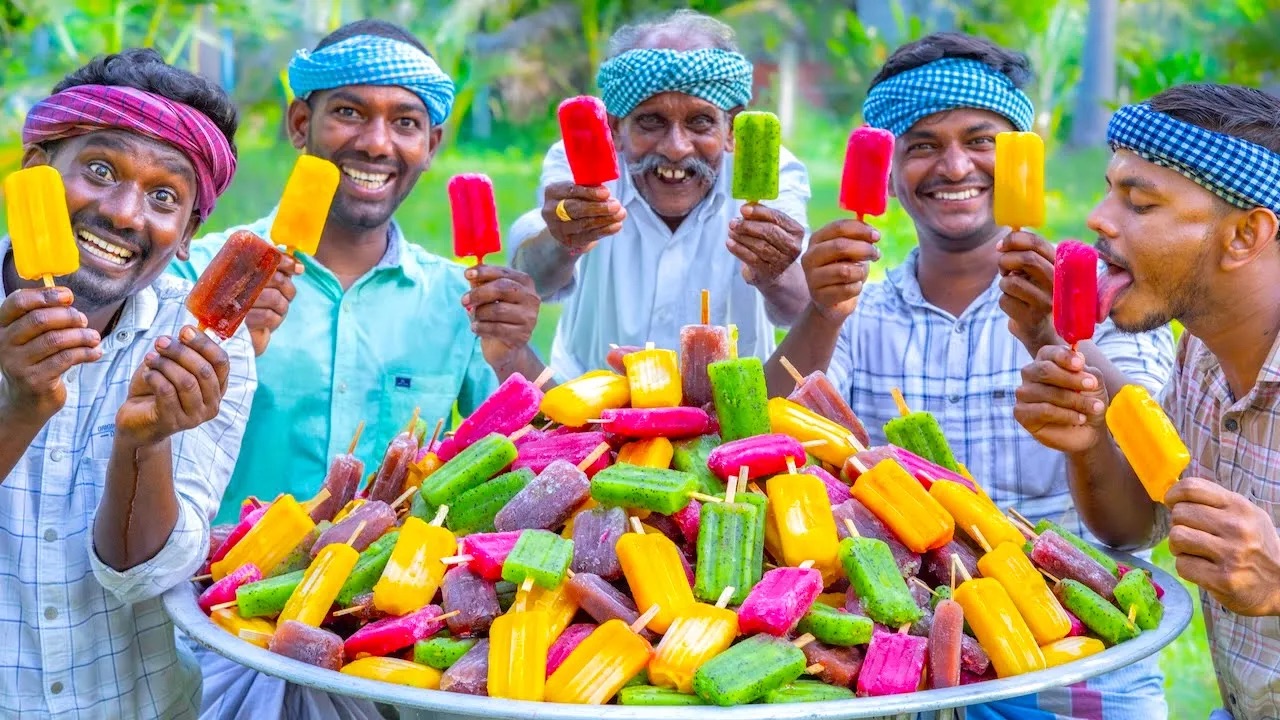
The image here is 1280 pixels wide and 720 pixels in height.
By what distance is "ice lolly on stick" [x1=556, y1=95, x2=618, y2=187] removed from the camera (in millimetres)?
3664

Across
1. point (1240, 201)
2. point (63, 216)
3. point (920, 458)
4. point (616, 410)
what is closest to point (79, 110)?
point (63, 216)

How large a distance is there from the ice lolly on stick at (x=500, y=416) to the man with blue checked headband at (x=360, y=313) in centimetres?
82

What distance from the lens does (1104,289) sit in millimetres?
3076

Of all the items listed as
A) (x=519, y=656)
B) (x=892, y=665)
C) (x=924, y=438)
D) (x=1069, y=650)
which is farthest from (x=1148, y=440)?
(x=519, y=656)

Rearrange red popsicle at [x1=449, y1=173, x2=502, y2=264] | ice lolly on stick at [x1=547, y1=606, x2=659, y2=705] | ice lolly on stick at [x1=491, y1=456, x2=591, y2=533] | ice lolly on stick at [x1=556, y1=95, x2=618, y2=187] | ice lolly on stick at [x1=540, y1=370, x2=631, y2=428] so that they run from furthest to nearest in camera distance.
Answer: red popsicle at [x1=449, y1=173, x2=502, y2=264] < ice lolly on stick at [x1=556, y1=95, x2=618, y2=187] < ice lolly on stick at [x1=540, y1=370, x2=631, y2=428] < ice lolly on stick at [x1=491, y1=456, x2=591, y2=533] < ice lolly on stick at [x1=547, y1=606, x2=659, y2=705]

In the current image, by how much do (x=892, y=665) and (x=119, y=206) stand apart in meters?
2.12

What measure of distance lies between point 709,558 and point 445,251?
457 inches

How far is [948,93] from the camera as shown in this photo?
404 cm

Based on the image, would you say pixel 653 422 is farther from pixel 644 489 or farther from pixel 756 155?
pixel 756 155

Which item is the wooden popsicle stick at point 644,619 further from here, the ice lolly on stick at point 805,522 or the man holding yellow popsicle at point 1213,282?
the man holding yellow popsicle at point 1213,282

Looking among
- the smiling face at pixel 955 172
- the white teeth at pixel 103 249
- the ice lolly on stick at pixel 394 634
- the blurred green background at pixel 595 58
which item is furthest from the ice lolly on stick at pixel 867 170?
the blurred green background at pixel 595 58

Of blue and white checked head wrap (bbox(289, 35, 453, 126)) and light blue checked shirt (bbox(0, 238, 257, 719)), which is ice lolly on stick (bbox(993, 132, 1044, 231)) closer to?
blue and white checked head wrap (bbox(289, 35, 453, 126))

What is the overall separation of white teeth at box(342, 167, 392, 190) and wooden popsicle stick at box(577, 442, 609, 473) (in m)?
1.77

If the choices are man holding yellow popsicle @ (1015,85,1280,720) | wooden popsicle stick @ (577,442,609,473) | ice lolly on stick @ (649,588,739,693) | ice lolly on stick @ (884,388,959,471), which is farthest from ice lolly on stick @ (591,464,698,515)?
man holding yellow popsicle @ (1015,85,1280,720)
